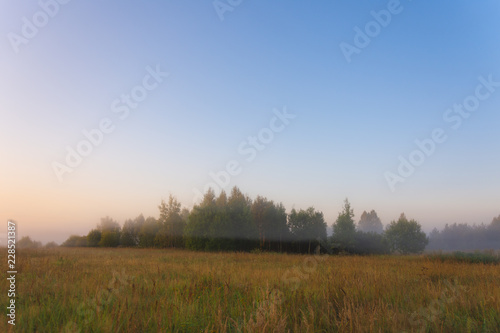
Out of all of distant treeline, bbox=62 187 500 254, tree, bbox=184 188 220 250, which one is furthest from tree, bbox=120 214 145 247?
tree, bbox=184 188 220 250

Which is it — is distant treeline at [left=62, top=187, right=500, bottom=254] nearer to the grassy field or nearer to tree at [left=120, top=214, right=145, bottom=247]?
tree at [left=120, top=214, right=145, bottom=247]

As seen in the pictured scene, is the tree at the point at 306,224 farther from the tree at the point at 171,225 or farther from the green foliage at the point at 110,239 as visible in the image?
the green foliage at the point at 110,239

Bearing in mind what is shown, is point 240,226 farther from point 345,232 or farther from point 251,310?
point 251,310

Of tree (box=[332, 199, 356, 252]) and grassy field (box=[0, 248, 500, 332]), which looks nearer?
grassy field (box=[0, 248, 500, 332])

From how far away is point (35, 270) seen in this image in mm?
8648

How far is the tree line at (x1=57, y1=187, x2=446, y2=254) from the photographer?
40906 millimetres

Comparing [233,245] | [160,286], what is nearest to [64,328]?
[160,286]

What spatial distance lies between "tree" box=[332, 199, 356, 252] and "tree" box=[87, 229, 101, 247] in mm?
45880

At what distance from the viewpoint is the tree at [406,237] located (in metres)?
66.1

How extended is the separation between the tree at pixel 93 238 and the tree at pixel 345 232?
45880 mm

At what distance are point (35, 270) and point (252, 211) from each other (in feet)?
134

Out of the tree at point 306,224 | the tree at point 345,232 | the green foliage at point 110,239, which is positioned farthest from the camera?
the green foliage at point 110,239

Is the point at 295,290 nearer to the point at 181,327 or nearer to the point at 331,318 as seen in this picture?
the point at 331,318

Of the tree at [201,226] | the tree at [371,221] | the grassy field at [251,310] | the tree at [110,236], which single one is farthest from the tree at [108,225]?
the tree at [371,221]
